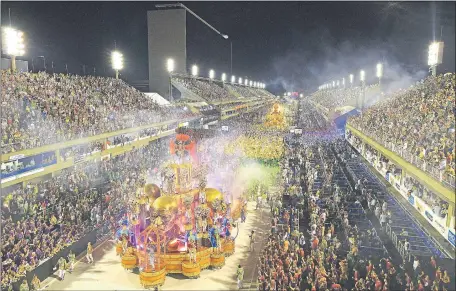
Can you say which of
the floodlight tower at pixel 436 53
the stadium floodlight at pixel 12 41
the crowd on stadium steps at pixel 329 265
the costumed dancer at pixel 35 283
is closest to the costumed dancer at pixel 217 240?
the crowd on stadium steps at pixel 329 265

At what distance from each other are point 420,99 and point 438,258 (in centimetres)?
1679

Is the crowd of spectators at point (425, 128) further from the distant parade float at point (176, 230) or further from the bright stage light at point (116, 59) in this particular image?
the bright stage light at point (116, 59)

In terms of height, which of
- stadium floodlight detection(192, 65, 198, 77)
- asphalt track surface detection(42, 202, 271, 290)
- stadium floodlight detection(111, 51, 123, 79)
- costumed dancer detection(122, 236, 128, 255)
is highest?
stadium floodlight detection(192, 65, 198, 77)

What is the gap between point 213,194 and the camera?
1803cm

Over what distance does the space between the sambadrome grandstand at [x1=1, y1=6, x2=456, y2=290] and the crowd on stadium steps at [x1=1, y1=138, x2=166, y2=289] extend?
62 millimetres

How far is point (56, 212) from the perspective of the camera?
19203 millimetres

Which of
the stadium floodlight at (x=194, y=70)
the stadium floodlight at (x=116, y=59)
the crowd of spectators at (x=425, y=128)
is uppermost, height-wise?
the stadium floodlight at (x=194, y=70)

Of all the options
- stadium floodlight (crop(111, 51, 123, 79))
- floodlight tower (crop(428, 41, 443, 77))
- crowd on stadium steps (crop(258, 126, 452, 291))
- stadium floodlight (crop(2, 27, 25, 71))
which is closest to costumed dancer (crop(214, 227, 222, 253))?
crowd on stadium steps (crop(258, 126, 452, 291))

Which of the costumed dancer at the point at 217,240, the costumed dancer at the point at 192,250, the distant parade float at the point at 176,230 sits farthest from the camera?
the costumed dancer at the point at 217,240

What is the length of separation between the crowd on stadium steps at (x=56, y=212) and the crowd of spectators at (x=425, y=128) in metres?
13.9

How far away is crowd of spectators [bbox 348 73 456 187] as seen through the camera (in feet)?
58.4

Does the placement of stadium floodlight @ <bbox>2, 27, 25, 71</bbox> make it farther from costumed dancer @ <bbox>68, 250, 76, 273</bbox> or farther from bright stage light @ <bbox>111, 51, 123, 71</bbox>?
costumed dancer @ <bbox>68, 250, 76, 273</bbox>

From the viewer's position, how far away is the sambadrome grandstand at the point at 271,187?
15047 mm

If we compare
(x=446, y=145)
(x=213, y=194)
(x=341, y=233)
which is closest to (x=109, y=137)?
(x=213, y=194)
